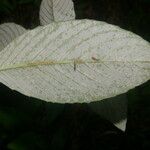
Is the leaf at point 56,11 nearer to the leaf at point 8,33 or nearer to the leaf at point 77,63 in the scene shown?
the leaf at point 8,33

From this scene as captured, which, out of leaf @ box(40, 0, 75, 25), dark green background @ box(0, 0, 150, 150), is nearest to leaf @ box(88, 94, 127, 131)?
leaf @ box(40, 0, 75, 25)

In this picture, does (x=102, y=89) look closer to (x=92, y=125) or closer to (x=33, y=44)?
(x=33, y=44)

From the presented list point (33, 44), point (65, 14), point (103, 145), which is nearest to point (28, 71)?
point (33, 44)

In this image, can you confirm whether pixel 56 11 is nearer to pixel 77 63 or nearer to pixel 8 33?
pixel 8 33

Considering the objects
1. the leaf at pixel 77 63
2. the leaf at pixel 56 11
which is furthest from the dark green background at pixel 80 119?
the leaf at pixel 77 63

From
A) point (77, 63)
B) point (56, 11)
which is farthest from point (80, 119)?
point (77, 63)
